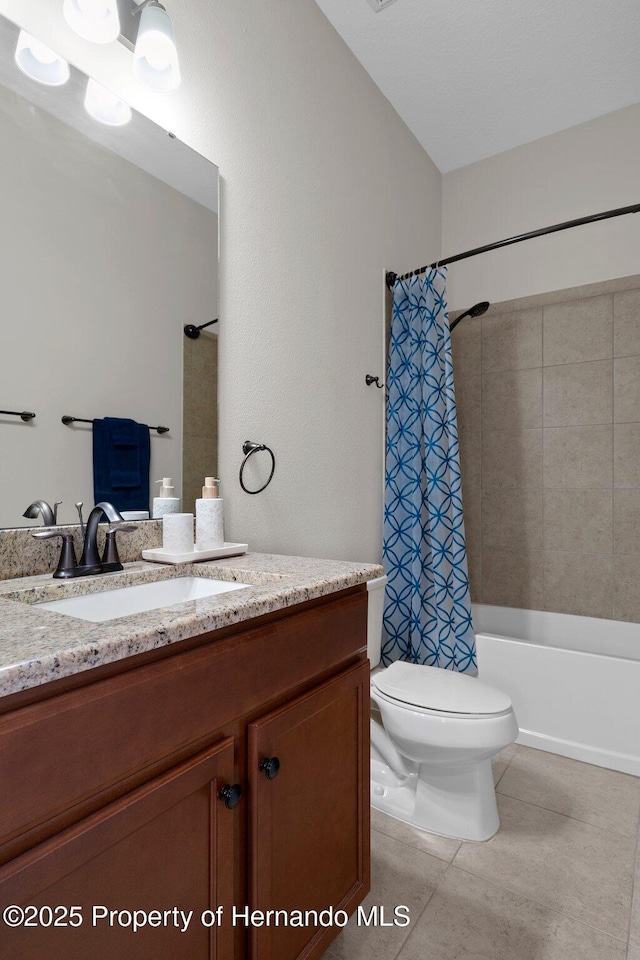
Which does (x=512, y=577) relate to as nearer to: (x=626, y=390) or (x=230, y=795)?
(x=626, y=390)

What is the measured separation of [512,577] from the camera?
2.75 m

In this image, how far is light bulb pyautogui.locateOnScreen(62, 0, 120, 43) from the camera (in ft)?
3.70

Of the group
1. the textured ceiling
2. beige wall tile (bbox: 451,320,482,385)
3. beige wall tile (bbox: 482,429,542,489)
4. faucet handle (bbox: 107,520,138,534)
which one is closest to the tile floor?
faucet handle (bbox: 107,520,138,534)

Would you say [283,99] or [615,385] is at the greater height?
[283,99]

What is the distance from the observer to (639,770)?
1.89m

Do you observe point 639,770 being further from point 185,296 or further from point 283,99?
point 283,99

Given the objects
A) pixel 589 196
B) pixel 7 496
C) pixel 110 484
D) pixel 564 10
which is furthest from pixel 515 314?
pixel 7 496

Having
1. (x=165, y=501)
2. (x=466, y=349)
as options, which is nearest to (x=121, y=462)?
(x=165, y=501)

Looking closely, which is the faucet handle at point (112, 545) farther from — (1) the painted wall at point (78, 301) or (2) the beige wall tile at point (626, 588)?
(2) the beige wall tile at point (626, 588)

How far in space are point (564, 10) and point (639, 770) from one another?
283 cm

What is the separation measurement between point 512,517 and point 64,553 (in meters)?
2.29

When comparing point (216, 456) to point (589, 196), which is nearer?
point (216, 456)

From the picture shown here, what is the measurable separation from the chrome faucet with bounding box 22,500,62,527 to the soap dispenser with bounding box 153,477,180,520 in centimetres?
26

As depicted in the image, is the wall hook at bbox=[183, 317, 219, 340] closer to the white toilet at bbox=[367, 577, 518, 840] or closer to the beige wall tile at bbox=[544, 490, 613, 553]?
the white toilet at bbox=[367, 577, 518, 840]
